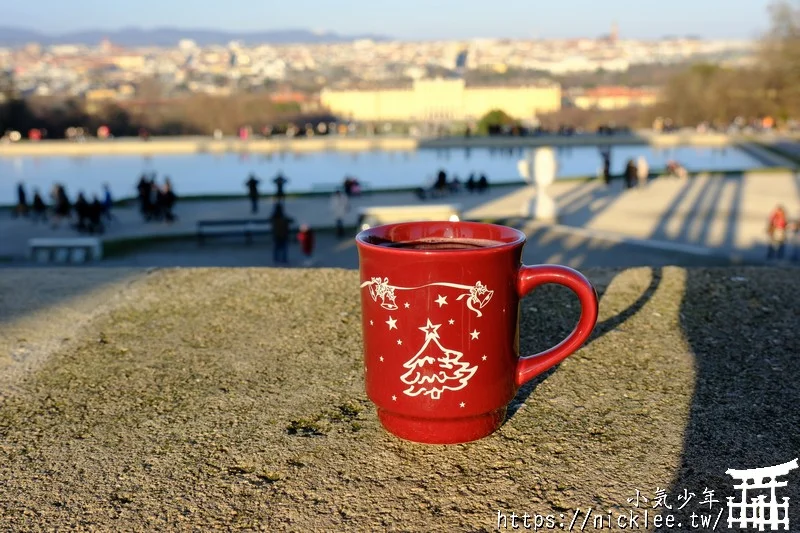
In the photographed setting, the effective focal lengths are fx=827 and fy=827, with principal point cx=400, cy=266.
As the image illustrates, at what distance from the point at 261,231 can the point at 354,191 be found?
6.66 m

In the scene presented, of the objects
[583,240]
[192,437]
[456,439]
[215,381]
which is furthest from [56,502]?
[583,240]

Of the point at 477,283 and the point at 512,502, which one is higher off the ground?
the point at 477,283

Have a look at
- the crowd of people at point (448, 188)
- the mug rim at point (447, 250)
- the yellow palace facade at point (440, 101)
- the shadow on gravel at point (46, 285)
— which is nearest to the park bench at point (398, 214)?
the crowd of people at point (448, 188)

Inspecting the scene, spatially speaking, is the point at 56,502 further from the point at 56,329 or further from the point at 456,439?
the point at 56,329

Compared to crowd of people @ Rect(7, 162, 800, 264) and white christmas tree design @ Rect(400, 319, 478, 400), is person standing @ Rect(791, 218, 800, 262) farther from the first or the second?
white christmas tree design @ Rect(400, 319, 478, 400)

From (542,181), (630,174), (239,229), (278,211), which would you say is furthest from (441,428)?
(630,174)

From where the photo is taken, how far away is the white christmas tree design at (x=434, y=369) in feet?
7.58

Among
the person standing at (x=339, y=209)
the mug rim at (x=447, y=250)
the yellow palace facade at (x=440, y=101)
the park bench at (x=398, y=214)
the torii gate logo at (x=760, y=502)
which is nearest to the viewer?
the torii gate logo at (x=760, y=502)

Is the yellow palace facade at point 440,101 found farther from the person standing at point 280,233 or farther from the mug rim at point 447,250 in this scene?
the mug rim at point 447,250

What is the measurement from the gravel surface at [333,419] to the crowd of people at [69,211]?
36.6 ft

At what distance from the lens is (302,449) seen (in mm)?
2607

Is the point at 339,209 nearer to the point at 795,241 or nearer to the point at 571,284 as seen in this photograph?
the point at 795,241

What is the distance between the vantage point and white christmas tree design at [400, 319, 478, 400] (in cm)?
231

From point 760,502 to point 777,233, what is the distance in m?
9.93
